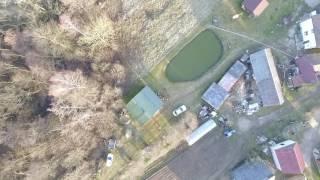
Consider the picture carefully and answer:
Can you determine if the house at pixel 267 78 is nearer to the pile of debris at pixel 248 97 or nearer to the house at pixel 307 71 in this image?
the pile of debris at pixel 248 97

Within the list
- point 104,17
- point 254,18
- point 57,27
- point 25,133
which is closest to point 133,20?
point 104,17

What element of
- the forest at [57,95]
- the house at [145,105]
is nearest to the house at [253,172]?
the house at [145,105]

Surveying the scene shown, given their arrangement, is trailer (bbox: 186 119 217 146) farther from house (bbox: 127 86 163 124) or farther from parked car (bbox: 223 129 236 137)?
house (bbox: 127 86 163 124)

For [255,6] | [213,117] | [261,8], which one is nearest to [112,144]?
[213,117]

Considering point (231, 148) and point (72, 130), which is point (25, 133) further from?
point (231, 148)

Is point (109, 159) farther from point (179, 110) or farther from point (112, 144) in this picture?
point (179, 110)
